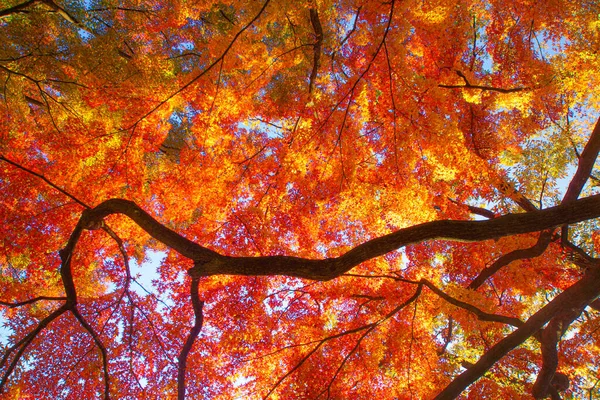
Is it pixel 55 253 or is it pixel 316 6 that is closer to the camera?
pixel 316 6

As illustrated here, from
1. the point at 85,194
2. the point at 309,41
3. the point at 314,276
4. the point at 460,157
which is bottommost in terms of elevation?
the point at 314,276

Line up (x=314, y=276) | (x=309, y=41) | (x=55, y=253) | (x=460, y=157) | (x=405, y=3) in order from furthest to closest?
(x=55, y=253), (x=309, y=41), (x=460, y=157), (x=405, y=3), (x=314, y=276)

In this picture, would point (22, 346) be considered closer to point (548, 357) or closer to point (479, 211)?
point (548, 357)

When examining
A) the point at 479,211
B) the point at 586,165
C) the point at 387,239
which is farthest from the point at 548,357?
the point at 479,211

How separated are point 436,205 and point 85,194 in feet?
27.7

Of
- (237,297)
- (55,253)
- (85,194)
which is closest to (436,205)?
(237,297)

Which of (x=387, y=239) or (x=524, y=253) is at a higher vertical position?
(x=524, y=253)

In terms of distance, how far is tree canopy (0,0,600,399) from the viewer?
614cm

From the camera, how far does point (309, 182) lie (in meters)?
8.89

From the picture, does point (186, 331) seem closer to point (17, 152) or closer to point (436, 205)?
point (17, 152)

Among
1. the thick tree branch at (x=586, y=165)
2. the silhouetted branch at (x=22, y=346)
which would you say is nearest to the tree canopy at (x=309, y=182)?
the thick tree branch at (x=586, y=165)

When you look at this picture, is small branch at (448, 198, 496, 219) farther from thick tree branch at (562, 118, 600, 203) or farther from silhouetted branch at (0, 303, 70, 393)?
silhouetted branch at (0, 303, 70, 393)

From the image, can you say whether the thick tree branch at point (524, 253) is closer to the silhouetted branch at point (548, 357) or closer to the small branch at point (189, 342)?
the silhouetted branch at point (548, 357)

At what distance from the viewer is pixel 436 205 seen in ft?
29.0
